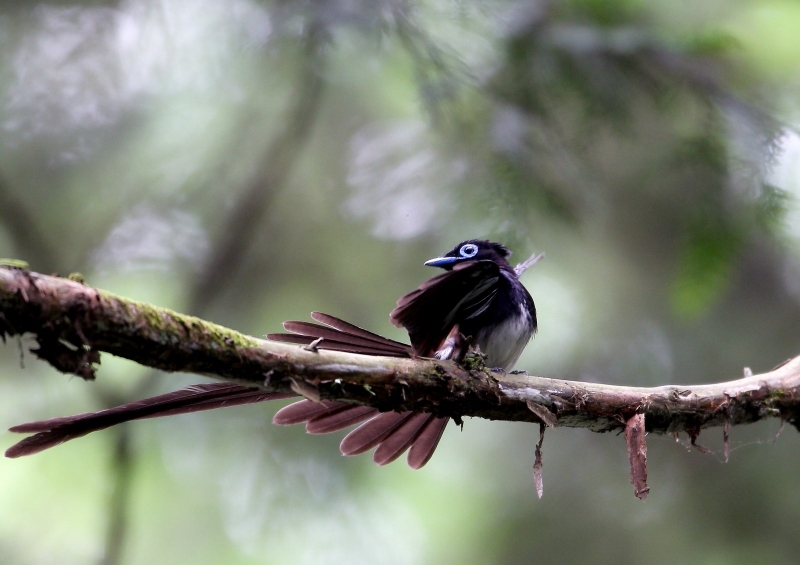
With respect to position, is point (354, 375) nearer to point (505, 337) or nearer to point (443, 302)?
point (443, 302)

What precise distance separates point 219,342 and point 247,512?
Result: 6.42 feet

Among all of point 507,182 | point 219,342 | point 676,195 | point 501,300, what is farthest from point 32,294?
point 676,195

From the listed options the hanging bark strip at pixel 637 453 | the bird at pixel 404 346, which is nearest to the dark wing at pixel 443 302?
the bird at pixel 404 346

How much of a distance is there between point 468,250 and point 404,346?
2.75 feet

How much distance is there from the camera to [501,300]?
2.63 metres

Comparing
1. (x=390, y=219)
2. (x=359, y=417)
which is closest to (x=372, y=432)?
(x=359, y=417)

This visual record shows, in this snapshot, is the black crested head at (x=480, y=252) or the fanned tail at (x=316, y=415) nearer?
the fanned tail at (x=316, y=415)

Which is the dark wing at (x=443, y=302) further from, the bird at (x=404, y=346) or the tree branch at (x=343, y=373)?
the tree branch at (x=343, y=373)

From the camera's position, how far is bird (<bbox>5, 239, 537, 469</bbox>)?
1.61 meters

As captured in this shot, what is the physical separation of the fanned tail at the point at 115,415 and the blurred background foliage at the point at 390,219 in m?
1.39

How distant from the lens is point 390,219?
11.9ft

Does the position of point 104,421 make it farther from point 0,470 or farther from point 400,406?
point 0,470

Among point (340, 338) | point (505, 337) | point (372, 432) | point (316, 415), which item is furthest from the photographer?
point (505, 337)

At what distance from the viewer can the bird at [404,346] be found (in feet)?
5.30
